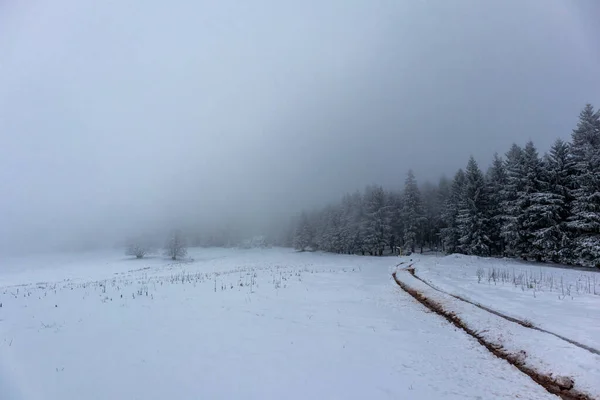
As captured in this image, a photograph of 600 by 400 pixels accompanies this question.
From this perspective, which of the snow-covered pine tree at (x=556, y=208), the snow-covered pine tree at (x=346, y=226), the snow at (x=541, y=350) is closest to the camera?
the snow at (x=541, y=350)

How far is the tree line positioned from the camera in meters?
30.3

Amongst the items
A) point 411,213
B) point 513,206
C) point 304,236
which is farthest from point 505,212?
point 304,236

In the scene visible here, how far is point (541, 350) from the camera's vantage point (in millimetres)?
7367

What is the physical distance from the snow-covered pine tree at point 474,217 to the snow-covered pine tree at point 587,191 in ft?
43.7

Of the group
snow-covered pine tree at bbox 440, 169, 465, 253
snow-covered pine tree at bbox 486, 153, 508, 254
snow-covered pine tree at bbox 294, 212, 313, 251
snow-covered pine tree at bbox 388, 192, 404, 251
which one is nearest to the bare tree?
snow-covered pine tree at bbox 294, 212, 313, 251

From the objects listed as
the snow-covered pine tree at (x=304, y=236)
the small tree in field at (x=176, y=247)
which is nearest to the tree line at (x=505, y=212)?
the snow-covered pine tree at (x=304, y=236)

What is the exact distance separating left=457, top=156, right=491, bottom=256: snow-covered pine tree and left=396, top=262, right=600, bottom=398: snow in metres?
39.3

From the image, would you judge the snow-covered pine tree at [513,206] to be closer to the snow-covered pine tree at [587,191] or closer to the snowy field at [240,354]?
the snow-covered pine tree at [587,191]

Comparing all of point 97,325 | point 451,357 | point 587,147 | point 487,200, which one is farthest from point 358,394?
point 487,200

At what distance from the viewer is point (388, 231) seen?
210ft

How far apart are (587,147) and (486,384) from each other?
36142 mm

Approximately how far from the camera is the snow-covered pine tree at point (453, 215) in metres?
51.9

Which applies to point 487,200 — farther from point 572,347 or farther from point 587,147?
point 572,347

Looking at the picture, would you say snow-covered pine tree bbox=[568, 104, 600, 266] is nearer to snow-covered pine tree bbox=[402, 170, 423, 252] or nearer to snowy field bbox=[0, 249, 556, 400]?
snowy field bbox=[0, 249, 556, 400]
